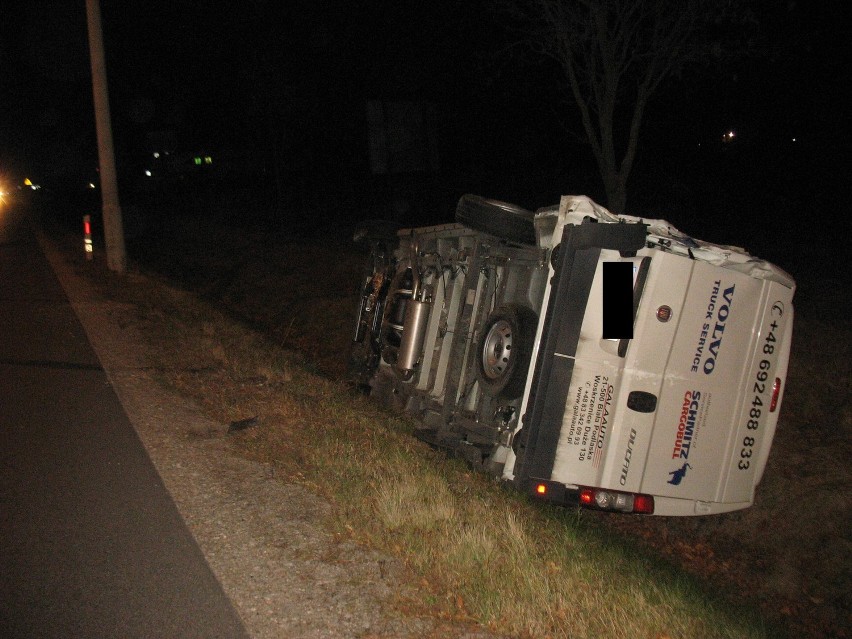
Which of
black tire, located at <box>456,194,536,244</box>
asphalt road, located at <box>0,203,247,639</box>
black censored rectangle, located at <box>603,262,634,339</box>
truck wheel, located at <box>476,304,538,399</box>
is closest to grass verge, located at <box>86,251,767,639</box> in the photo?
truck wheel, located at <box>476,304,538,399</box>

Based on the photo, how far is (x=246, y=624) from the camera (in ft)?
12.5

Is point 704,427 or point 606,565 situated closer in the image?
point 606,565

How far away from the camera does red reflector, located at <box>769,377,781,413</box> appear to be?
5.71 meters

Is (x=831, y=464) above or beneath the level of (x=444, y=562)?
beneath

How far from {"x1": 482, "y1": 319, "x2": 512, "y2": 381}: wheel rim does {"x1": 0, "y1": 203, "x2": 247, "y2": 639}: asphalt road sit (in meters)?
2.61

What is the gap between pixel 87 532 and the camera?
4770 mm

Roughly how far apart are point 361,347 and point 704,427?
190 inches

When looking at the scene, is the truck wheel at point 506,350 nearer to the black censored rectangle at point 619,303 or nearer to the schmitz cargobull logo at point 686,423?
the black censored rectangle at point 619,303

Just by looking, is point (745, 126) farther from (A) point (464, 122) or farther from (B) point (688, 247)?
(B) point (688, 247)

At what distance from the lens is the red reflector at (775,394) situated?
18.7ft

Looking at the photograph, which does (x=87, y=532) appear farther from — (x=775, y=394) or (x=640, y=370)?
(x=775, y=394)

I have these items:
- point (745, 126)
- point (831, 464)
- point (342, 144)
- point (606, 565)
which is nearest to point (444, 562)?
point (606, 565)

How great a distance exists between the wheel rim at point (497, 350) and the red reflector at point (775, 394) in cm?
197

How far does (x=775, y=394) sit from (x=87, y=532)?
489 centimetres
